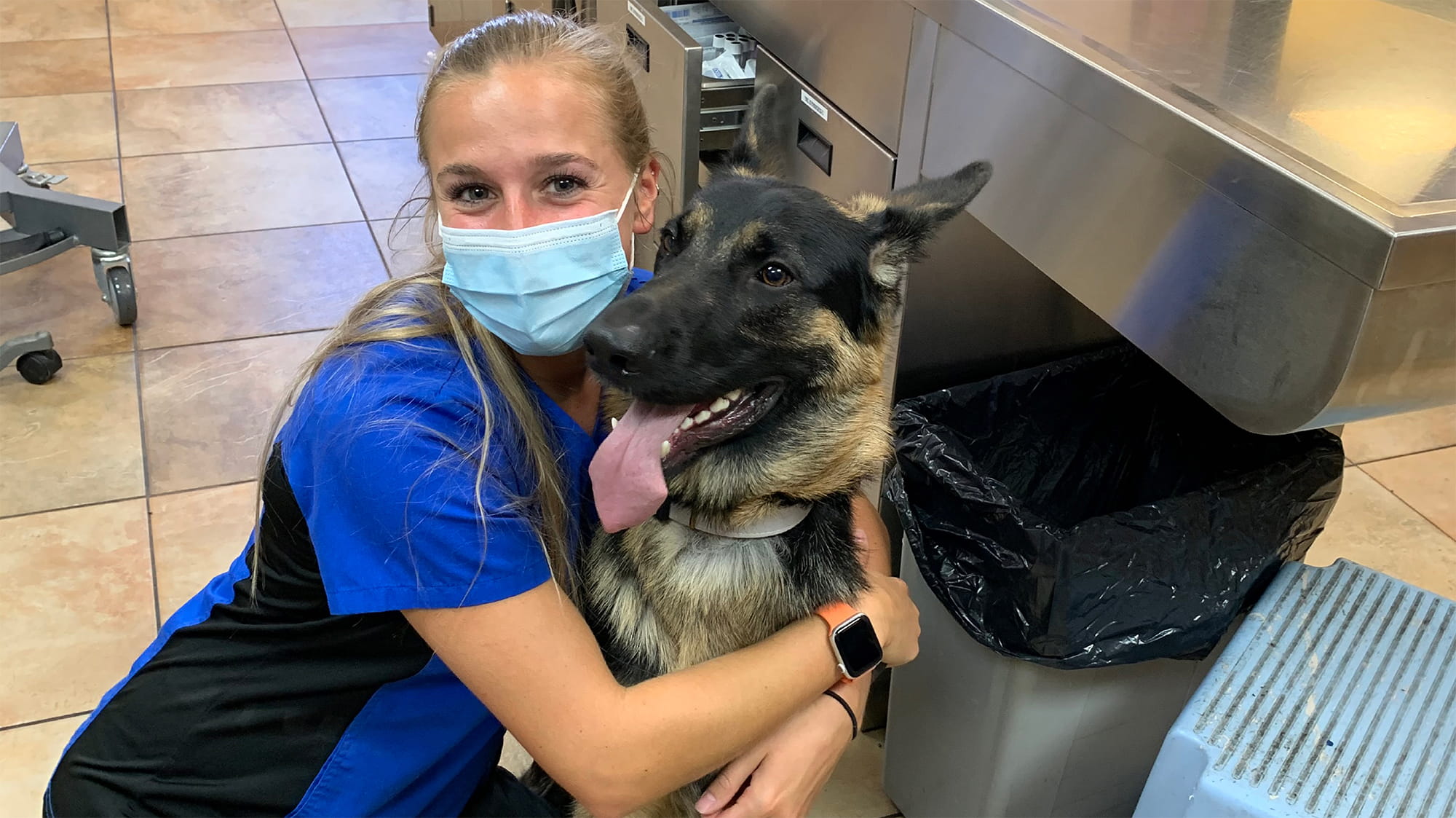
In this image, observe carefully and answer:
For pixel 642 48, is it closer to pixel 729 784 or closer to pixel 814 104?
pixel 814 104

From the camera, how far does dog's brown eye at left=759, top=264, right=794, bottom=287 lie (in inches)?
48.7

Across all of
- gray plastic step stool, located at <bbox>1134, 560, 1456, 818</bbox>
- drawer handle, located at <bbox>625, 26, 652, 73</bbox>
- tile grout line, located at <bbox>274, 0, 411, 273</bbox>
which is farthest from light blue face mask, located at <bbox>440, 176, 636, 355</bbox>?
tile grout line, located at <bbox>274, 0, 411, 273</bbox>

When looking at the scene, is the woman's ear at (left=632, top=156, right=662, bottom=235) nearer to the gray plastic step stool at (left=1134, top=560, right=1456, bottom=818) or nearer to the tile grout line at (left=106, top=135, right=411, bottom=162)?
the gray plastic step stool at (left=1134, top=560, right=1456, bottom=818)

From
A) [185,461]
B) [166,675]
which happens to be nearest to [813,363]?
[166,675]

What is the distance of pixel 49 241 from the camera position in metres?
2.90

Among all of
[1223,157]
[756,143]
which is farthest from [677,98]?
[1223,157]

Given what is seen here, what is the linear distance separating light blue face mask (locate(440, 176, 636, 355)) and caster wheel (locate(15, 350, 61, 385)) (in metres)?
2.06

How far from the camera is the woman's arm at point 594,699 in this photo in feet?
3.51

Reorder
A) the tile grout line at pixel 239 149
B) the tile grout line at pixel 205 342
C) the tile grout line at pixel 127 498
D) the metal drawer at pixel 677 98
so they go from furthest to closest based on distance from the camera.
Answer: the tile grout line at pixel 239 149
the tile grout line at pixel 205 342
the tile grout line at pixel 127 498
the metal drawer at pixel 677 98

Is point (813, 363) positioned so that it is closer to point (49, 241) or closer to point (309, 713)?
point (309, 713)

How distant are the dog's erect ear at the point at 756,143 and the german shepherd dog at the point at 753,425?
0.08 meters

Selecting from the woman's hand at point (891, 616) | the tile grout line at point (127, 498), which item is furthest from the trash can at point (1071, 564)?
the tile grout line at point (127, 498)

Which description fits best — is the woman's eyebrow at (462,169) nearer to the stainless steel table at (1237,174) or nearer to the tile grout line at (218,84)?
the stainless steel table at (1237,174)

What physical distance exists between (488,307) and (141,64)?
13.7ft
